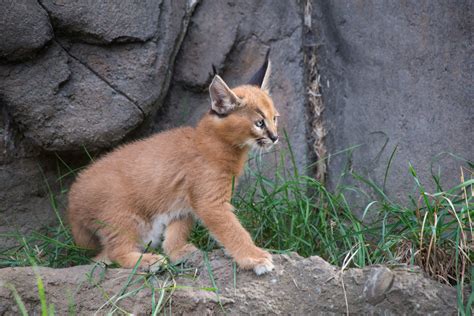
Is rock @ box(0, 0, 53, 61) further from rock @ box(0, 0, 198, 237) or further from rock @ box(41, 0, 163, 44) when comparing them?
rock @ box(41, 0, 163, 44)

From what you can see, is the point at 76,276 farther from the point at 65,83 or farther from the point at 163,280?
the point at 65,83

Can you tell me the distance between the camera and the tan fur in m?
5.27

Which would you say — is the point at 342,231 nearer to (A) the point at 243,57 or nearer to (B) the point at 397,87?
(B) the point at 397,87

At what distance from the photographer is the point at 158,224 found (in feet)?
18.0

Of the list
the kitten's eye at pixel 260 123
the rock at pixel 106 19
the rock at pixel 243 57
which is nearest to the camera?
the kitten's eye at pixel 260 123

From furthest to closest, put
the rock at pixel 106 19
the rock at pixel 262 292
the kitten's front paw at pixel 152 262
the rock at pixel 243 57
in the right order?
1. the rock at pixel 243 57
2. the rock at pixel 106 19
3. the kitten's front paw at pixel 152 262
4. the rock at pixel 262 292

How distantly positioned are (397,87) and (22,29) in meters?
3.01

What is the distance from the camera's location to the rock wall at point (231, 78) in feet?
19.0

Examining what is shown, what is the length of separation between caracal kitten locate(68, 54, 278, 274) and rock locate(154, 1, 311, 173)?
1.11 m

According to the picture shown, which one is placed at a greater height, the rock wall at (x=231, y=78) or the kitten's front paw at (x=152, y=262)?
the rock wall at (x=231, y=78)

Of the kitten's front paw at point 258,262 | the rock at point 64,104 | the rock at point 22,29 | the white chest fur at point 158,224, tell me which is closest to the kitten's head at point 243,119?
the white chest fur at point 158,224

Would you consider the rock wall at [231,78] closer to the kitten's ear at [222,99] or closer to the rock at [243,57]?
the rock at [243,57]

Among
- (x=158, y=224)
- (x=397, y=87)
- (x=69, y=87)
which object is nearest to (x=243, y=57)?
(x=397, y=87)

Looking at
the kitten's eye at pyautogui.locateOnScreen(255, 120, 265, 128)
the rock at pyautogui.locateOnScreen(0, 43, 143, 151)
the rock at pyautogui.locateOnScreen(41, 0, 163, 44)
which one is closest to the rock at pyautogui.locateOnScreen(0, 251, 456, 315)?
the kitten's eye at pyautogui.locateOnScreen(255, 120, 265, 128)
